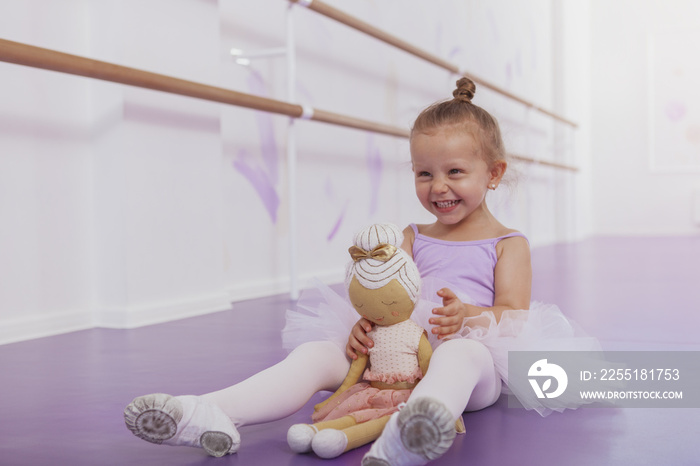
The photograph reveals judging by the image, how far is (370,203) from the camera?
277cm

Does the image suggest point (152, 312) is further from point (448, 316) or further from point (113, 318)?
point (448, 316)

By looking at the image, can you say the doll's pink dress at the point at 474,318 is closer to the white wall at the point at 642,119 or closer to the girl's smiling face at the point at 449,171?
the girl's smiling face at the point at 449,171

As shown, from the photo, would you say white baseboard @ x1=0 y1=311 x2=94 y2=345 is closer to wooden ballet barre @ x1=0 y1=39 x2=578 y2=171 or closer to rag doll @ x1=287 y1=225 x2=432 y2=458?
wooden ballet barre @ x1=0 y1=39 x2=578 y2=171

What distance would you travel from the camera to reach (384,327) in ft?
2.88

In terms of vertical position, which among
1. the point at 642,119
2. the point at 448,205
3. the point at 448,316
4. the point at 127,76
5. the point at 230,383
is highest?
the point at 642,119

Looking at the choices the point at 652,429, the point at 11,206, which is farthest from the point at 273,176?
the point at 652,429

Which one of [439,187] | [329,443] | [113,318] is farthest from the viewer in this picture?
[113,318]

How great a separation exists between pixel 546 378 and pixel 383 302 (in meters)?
0.22

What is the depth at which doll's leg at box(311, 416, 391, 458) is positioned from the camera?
702 millimetres

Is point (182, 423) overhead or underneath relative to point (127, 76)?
underneath

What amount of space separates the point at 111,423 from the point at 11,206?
0.73 meters

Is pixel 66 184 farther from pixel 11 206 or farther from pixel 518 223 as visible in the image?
pixel 518 223

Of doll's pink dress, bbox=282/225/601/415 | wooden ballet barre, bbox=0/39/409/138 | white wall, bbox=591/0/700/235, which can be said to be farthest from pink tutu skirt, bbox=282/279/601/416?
white wall, bbox=591/0/700/235

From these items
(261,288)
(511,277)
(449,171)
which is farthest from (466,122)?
(261,288)
